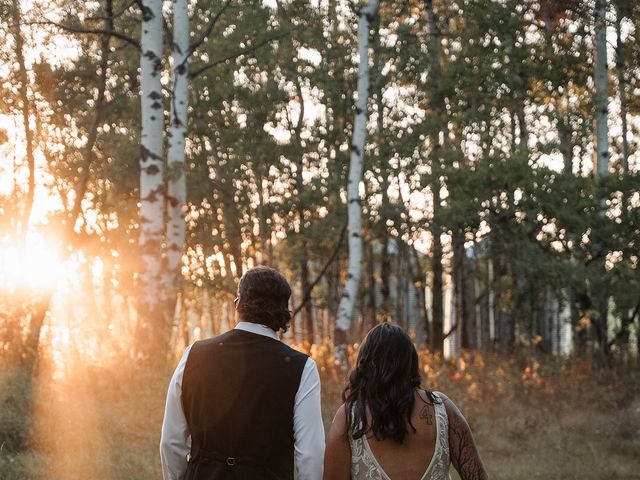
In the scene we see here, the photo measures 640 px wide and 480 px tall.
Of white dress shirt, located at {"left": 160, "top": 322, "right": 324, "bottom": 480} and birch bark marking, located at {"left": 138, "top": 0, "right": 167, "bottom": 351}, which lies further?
birch bark marking, located at {"left": 138, "top": 0, "right": 167, "bottom": 351}

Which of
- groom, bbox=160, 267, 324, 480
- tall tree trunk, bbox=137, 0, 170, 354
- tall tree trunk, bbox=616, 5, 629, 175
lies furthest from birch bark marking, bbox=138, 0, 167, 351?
groom, bbox=160, 267, 324, 480

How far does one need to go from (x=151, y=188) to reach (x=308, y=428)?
10032mm

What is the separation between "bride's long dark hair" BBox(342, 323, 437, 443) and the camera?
432 cm

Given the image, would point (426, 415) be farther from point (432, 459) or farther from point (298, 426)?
point (298, 426)

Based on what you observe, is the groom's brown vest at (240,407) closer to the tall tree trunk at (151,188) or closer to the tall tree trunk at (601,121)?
the tall tree trunk at (151,188)

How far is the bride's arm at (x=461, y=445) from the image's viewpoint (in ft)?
14.5

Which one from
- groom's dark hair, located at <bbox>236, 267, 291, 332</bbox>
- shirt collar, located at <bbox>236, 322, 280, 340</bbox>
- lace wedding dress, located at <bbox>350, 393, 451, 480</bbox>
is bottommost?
lace wedding dress, located at <bbox>350, 393, 451, 480</bbox>

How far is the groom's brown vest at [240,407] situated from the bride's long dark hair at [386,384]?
0.30 metres

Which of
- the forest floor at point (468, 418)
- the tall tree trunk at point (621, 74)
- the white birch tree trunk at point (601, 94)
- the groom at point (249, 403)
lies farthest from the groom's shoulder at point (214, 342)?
the white birch tree trunk at point (601, 94)

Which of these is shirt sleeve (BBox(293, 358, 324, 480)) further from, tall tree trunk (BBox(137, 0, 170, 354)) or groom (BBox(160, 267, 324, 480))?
tall tree trunk (BBox(137, 0, 170, 354))

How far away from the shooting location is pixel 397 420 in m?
4.33

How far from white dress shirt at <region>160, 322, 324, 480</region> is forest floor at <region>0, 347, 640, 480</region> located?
180 inches

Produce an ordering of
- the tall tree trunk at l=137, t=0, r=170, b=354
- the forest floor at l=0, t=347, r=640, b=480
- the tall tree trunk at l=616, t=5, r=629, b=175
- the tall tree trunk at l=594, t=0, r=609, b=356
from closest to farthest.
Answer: the forest floor at l=0, t=347, r=640, b=480
the tall tree trunk at l=137, t=0, r=170, b=354
the tall tree trunk at l=594, t=0, r=609, b=356
the tall tree trunk at l=616, t=5, r=629, b=175

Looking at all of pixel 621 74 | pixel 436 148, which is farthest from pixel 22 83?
pixel 621 74
